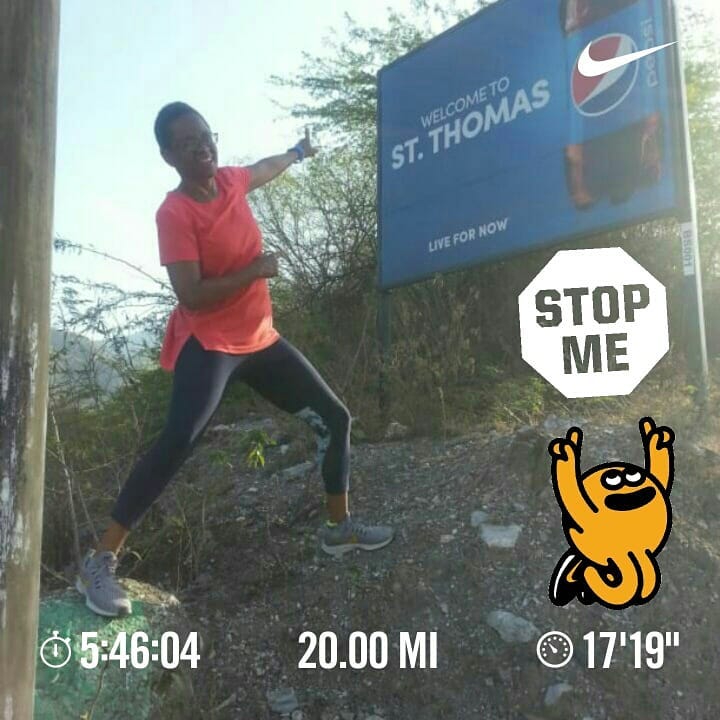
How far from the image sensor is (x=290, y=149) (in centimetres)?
393

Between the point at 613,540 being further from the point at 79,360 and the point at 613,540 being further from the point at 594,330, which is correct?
the point at 79,360

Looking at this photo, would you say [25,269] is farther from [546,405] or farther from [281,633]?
[546,405]

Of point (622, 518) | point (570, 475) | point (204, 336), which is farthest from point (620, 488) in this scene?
point (204, 336)

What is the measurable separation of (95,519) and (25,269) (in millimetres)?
2549

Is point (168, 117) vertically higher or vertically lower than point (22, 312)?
higher

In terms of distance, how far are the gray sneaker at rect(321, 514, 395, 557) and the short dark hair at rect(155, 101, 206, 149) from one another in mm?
1692

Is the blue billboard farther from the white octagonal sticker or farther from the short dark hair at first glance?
the short dark hair

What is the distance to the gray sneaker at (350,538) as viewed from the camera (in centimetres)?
351

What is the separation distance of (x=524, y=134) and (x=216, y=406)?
3618 millimetres

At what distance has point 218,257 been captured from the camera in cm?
314

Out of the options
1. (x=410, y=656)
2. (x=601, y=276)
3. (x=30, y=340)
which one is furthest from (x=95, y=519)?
(x=601, y=276)

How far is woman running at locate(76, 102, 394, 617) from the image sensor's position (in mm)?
2986

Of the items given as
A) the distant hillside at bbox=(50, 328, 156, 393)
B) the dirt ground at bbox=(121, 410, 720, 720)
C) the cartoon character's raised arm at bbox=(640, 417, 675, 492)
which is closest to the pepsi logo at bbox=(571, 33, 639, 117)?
the cartoon character's raised arm at bbox=(640, 417, 675, 492)

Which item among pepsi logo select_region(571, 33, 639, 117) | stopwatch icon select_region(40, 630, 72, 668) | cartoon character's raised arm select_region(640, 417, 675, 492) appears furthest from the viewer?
pepsi logo select_region(571, 33, 639, 117)
